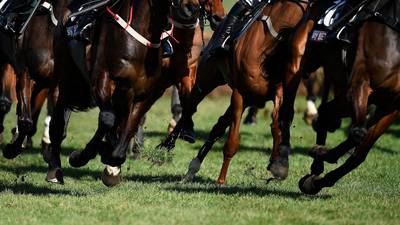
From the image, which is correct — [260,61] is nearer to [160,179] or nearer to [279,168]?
[279,168]

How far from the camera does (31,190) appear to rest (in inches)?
456

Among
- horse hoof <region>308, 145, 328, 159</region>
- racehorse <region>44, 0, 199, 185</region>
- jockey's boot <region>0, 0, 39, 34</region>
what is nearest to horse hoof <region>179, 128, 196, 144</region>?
racehorse <region>44, 0, 199, 185</region>

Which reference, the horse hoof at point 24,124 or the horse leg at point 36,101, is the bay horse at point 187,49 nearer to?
the horse leg at point 36,101

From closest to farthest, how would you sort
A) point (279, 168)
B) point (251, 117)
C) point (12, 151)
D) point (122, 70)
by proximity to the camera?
point (122, 70) < point (279, 168) < point (12, 151) < point (251, 117)

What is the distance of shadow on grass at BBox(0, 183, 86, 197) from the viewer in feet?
36.3

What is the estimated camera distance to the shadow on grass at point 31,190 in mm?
11078

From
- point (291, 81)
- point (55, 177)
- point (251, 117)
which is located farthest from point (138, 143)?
point (251, 117)

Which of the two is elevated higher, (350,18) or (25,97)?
(350,18)

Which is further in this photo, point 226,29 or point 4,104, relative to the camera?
point 4,104

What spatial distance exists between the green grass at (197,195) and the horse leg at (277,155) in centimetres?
24

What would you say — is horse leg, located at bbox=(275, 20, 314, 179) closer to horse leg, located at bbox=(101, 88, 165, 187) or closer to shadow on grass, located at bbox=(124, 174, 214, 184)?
horse leg, located at bbox=(101, 88, 165, 187)

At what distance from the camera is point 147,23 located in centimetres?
1009

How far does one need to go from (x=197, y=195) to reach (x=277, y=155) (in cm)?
111

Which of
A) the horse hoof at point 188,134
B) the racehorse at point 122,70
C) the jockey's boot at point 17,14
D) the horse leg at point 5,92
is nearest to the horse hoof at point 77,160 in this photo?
the racehorse at point 122,70
